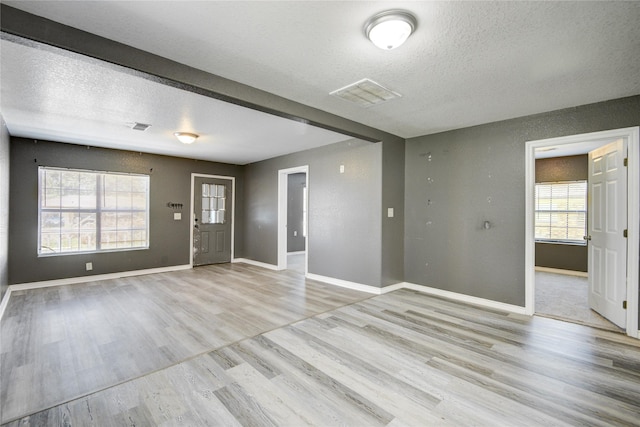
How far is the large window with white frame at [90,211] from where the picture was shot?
194 inches

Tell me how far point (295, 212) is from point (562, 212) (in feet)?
21.5

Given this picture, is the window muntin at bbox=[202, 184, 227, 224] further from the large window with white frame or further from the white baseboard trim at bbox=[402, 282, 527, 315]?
the white baseboard trim at bbox=[402, 282, 527, 315]

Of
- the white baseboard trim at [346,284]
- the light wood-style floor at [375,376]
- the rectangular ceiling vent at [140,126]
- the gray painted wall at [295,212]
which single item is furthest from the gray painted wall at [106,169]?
the white baseboard trim at [346,284]

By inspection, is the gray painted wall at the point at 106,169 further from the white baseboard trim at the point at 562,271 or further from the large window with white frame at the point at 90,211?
the white baseboard trim at the point at 562,271

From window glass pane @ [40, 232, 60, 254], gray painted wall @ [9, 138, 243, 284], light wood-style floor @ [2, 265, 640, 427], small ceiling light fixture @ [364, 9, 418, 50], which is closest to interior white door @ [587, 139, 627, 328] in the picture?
light wood-style floor @ [2, 265, 640, 427]

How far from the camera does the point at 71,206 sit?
5137mm

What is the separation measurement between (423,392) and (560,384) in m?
1.06

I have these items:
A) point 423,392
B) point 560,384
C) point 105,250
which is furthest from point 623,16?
point 105,250

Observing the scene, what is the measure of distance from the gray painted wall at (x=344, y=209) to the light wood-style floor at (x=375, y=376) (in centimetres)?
128

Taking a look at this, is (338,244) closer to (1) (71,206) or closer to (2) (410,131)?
(2) (410,131)

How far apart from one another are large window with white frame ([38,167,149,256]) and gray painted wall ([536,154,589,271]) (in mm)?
8465

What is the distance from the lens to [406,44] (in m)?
2.08

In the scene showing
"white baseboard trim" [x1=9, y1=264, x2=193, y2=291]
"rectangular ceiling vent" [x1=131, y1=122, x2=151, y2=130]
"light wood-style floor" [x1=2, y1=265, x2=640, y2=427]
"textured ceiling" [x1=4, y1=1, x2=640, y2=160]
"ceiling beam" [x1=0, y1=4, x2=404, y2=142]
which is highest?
"textured ceiling" [x1=4, y1=1, x2=640, y2=160]

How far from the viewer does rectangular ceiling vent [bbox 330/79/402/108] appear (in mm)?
2752
